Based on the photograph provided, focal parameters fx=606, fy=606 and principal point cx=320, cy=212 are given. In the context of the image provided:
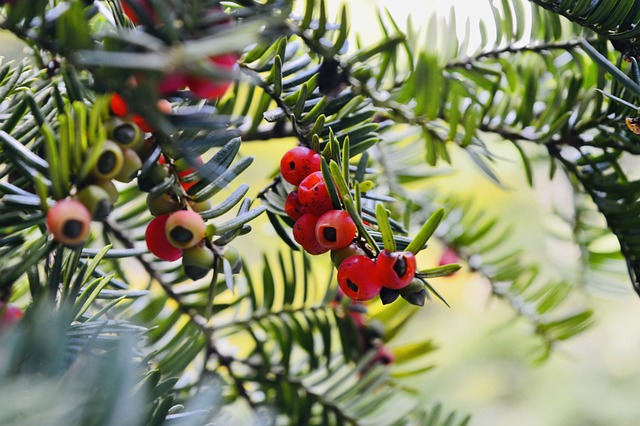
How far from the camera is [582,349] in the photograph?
1944mm

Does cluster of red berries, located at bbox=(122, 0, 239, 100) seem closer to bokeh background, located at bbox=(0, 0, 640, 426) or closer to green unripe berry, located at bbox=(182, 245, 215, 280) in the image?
green unripe berry, located at bbox=(182, 245, 215, 280)

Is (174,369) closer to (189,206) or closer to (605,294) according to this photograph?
(189,206)

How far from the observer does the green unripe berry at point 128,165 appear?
0.59 feet

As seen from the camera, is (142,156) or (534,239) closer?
(142,156)

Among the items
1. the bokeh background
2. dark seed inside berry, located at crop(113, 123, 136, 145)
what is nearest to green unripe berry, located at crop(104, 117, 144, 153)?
dark seed inside berry, located at crop(113, 123, 136, 145)

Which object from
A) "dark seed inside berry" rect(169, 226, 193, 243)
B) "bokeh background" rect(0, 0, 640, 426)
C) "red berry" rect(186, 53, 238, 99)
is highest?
"red berry" rect(186, 53, 238, 99)

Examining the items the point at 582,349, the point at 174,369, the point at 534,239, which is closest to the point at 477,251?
the point at 174,369

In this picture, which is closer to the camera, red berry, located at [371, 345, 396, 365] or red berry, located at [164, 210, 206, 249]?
red berry, located at [164, 210, 206, 249]

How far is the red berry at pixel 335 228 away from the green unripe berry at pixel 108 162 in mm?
68

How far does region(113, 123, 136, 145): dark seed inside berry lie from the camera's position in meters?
0.18

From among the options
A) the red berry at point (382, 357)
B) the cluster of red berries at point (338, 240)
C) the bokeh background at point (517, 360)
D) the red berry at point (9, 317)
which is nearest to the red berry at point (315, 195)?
the cluster of red berries at point (338, 240)

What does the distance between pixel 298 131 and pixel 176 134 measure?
62 mm

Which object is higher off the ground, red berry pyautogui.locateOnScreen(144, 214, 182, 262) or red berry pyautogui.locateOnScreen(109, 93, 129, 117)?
red berry pyautogui.locateOnScreen(109, 93, 129, 117)

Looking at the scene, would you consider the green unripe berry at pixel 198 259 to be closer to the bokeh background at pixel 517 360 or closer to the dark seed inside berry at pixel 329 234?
the dark seed inside berry at pixel 329 234
